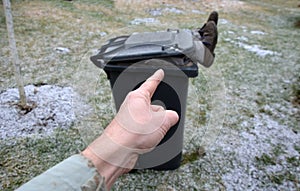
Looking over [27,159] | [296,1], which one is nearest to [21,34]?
Result: [27,159]

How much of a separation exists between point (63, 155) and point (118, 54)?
945mm

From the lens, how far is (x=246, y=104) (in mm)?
2428

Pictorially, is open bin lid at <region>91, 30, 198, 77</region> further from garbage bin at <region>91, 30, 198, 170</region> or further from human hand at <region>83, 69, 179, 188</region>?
human hand at <region>83, 69, 179, 188</region>

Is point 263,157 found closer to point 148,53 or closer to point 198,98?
point 198,98

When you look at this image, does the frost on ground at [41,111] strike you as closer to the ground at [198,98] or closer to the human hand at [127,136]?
the ground at [198,98]

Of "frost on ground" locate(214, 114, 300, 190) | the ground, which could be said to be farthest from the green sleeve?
"frost on ground" locate(214, 114, 300, 190)

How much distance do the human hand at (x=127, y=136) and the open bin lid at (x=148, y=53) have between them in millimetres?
290

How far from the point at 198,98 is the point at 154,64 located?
4.63ft

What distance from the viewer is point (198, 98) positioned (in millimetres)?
2498

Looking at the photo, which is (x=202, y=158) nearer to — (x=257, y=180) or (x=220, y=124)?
(x=257, y=180)

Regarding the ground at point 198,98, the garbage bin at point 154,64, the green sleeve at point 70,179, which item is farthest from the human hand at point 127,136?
the ground at point 198,98

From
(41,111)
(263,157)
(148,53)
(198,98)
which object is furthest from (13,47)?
(263,157)

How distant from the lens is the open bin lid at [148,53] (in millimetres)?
1181

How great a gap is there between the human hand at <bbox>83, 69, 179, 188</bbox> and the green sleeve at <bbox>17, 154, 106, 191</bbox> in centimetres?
5
